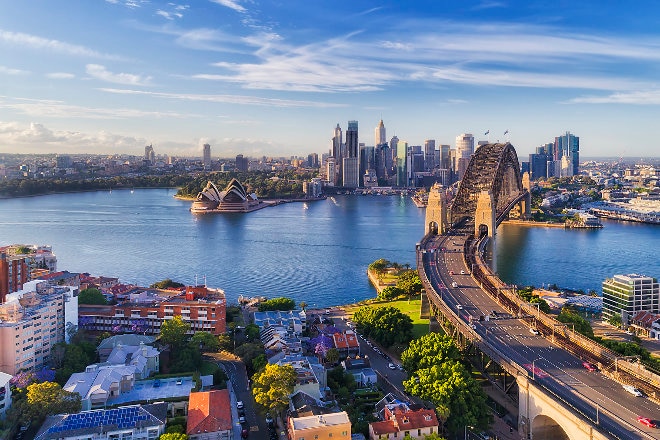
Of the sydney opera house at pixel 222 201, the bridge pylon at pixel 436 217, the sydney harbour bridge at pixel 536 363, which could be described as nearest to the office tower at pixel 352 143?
the sydney opera house at pixel 222 201

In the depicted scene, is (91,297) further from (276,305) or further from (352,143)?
(352,143)

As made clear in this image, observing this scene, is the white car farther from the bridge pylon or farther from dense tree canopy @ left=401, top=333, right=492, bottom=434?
the bridge pylon

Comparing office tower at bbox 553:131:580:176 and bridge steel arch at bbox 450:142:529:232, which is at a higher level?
office tower at bbox 553:131:580:176

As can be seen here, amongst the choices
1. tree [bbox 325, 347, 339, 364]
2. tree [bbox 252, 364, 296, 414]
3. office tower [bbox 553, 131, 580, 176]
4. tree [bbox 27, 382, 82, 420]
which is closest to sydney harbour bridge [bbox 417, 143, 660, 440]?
tree [bbox 325, 347, 339, 364]

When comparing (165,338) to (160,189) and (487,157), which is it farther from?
(160,189)

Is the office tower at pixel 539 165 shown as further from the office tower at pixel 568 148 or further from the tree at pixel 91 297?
the tree at pixel 91 297

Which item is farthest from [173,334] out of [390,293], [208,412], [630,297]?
[630,297]

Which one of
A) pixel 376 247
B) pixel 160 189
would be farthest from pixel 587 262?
pixel 160 189
